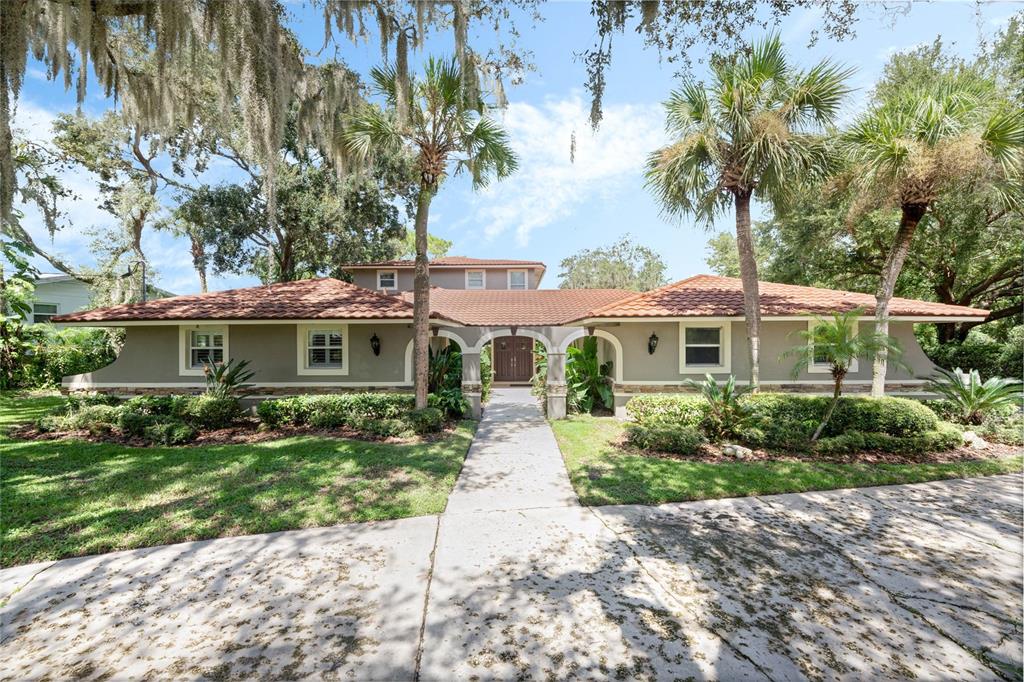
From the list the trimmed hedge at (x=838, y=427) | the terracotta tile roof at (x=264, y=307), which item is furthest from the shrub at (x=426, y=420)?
the trimmed hedge at (x=838, y=427)

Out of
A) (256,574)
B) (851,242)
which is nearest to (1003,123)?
(851,242)

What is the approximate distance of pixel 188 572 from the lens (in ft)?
12.0

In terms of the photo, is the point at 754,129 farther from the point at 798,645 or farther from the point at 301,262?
the point at 301,262

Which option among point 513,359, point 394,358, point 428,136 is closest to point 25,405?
point 394,358

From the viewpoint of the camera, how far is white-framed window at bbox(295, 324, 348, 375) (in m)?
10.9

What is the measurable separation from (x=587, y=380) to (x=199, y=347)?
1094cm

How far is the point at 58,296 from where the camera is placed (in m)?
19.0

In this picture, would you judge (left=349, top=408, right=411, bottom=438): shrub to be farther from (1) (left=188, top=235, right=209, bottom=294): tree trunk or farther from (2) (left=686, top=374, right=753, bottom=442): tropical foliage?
(1) (left=188, top=235, right=209, bottom=294): tree trunk

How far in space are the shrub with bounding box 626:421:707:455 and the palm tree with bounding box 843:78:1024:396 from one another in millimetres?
4042

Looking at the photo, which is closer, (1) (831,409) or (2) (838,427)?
(1) (831,409)

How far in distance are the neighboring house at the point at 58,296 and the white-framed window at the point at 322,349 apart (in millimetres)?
16016

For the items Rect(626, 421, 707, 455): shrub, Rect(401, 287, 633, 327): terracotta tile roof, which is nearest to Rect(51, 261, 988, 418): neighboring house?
Rect(401, 287, 633, 327): terracotta tile roof

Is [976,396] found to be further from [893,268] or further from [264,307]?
[264,307]

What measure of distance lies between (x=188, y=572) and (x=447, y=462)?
373 centimetres
